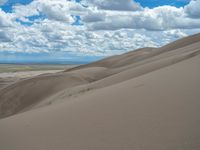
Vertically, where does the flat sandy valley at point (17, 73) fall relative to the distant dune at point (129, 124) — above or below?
above

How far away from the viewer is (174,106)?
505 centimetres

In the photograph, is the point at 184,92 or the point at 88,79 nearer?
the point at 184,92

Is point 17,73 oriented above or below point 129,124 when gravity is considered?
above

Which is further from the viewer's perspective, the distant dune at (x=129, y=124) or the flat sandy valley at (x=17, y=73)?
the flat sandy valley at (x=17, y=73)

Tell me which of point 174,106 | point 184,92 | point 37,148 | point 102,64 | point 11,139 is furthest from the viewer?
point 102,64

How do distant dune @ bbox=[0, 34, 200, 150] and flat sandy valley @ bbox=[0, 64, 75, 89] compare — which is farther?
flat sandy valley @ bbox=[0, 64, 75, 89]

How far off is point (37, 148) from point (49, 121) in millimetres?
1879

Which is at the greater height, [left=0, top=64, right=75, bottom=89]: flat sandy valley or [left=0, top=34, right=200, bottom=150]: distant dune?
[left=0, top=64, right=75, bottom=89]: flat sandy valley

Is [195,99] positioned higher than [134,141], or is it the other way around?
[195,99]

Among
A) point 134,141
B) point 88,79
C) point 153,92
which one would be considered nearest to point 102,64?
point 88,79

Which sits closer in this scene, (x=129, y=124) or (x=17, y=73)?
(x=129, y=124)

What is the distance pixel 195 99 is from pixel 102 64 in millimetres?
35784

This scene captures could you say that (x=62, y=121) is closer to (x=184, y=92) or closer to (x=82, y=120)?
(x=82, y=120)

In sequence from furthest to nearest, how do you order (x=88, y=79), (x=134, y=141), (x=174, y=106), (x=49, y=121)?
(x=88, y=79), (x=49, y=121), (x=174, y=106), (x=134, y=141)
